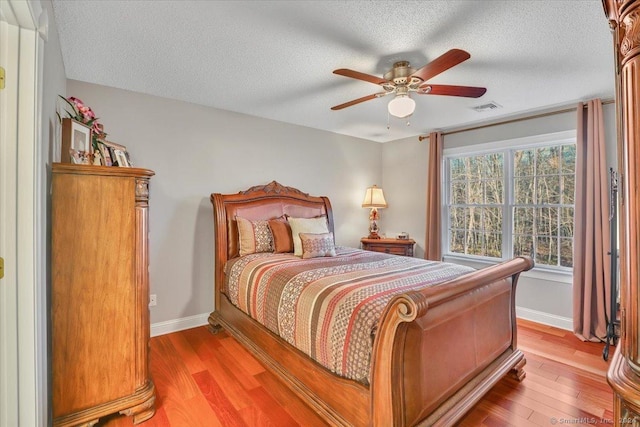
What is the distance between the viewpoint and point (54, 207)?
1618 millimetres

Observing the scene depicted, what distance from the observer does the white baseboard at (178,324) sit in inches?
120

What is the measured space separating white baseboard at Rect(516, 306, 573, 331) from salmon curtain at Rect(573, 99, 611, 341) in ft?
0.57

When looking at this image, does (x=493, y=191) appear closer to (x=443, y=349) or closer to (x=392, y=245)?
(x=392, y=245)

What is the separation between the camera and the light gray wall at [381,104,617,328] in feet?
10.8

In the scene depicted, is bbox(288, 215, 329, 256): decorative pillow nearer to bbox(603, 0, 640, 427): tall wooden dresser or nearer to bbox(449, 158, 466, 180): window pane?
bbox(449, 158, 466, 180): window pane

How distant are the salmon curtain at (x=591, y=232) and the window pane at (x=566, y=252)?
1.03 feet

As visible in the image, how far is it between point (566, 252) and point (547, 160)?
1.09m

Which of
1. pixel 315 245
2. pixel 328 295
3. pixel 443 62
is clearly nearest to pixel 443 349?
pixel 328 295

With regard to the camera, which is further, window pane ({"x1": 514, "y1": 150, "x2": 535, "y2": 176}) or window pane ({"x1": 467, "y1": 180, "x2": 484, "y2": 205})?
window pane ({"x1": 467, "y1": 180, "x2": 484, "y2": 205})

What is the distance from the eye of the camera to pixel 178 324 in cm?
317

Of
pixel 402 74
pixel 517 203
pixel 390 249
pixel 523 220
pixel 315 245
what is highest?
pixel 402 74

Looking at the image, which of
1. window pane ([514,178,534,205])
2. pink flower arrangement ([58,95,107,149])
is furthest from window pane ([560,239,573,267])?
pink flower arrangement ([58,95,107,149])

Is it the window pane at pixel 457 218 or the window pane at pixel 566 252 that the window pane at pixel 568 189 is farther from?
the window pane at pixel 457 218

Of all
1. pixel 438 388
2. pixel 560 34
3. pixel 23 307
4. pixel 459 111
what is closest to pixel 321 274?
pixel 438 388
